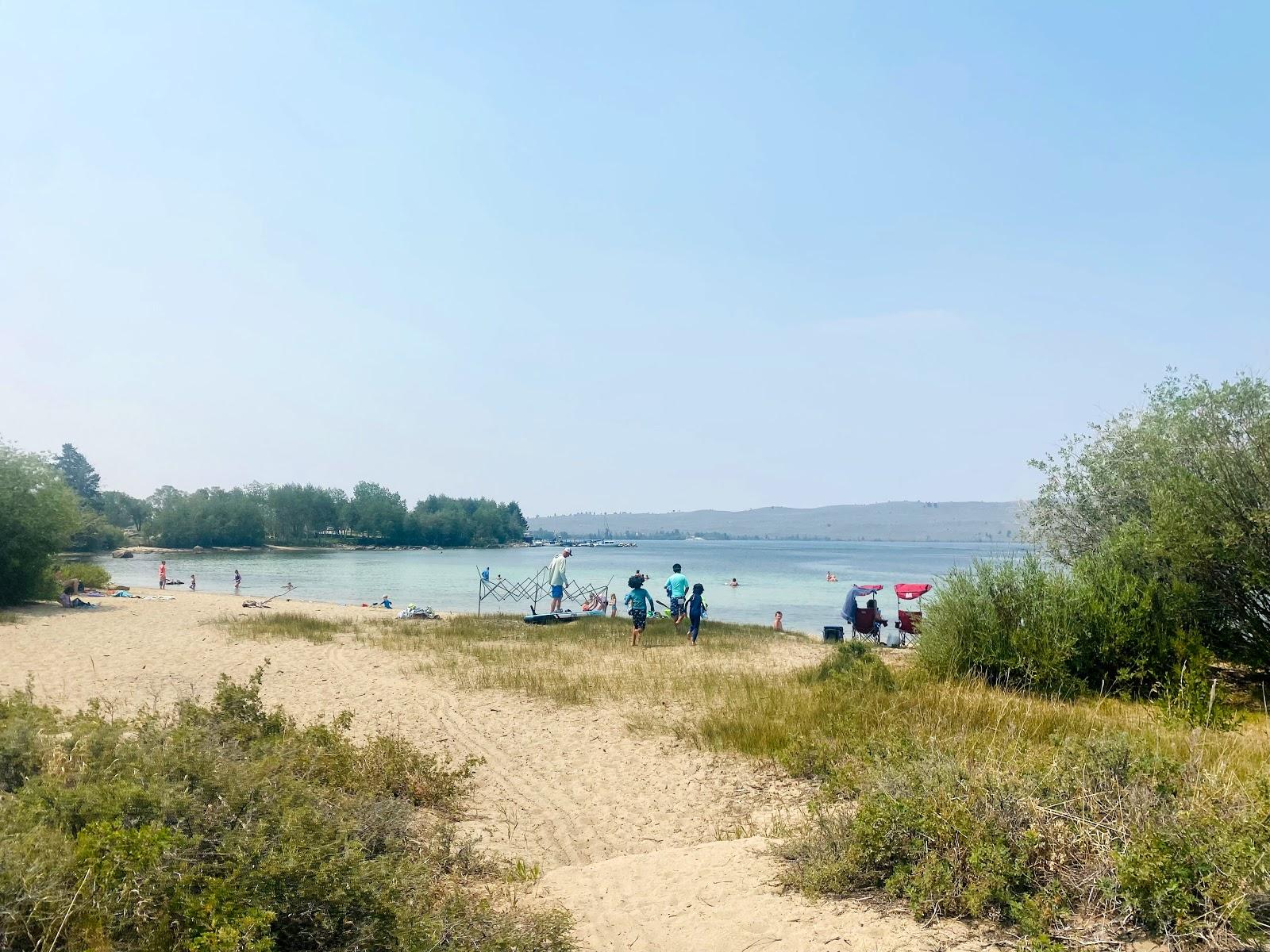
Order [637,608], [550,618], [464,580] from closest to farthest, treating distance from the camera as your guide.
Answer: [637,608] < [550,618] < [464,580]

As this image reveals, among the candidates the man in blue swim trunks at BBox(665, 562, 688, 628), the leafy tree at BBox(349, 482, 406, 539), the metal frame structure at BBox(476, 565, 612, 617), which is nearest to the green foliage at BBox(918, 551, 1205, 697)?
the man in blue swim trunks at BBox(665, 562, 688, 628)

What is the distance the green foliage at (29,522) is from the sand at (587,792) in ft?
26.3

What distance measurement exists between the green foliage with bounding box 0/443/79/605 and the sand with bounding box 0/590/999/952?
8.00m

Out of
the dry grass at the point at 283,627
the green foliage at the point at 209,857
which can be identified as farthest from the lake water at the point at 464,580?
the dry grass at the point at 283,627

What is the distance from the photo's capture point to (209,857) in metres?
4.12

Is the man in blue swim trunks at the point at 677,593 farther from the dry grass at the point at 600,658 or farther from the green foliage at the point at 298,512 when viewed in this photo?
the green foliage at the point at 298,512

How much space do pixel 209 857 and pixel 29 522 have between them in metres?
25.8

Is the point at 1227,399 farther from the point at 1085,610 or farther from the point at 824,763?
the point at 824,763

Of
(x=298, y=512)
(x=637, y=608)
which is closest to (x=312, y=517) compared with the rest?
(x=298, y=512)

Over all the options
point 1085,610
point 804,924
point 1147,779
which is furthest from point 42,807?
point 1085,610

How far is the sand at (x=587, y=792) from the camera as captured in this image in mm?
4500

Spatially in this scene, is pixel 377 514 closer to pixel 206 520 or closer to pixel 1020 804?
pixel 206 520

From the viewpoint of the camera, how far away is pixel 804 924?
437cm

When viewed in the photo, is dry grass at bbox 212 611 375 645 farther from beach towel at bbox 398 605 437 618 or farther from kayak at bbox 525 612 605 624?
kayak at bbox 525 612 605 624
